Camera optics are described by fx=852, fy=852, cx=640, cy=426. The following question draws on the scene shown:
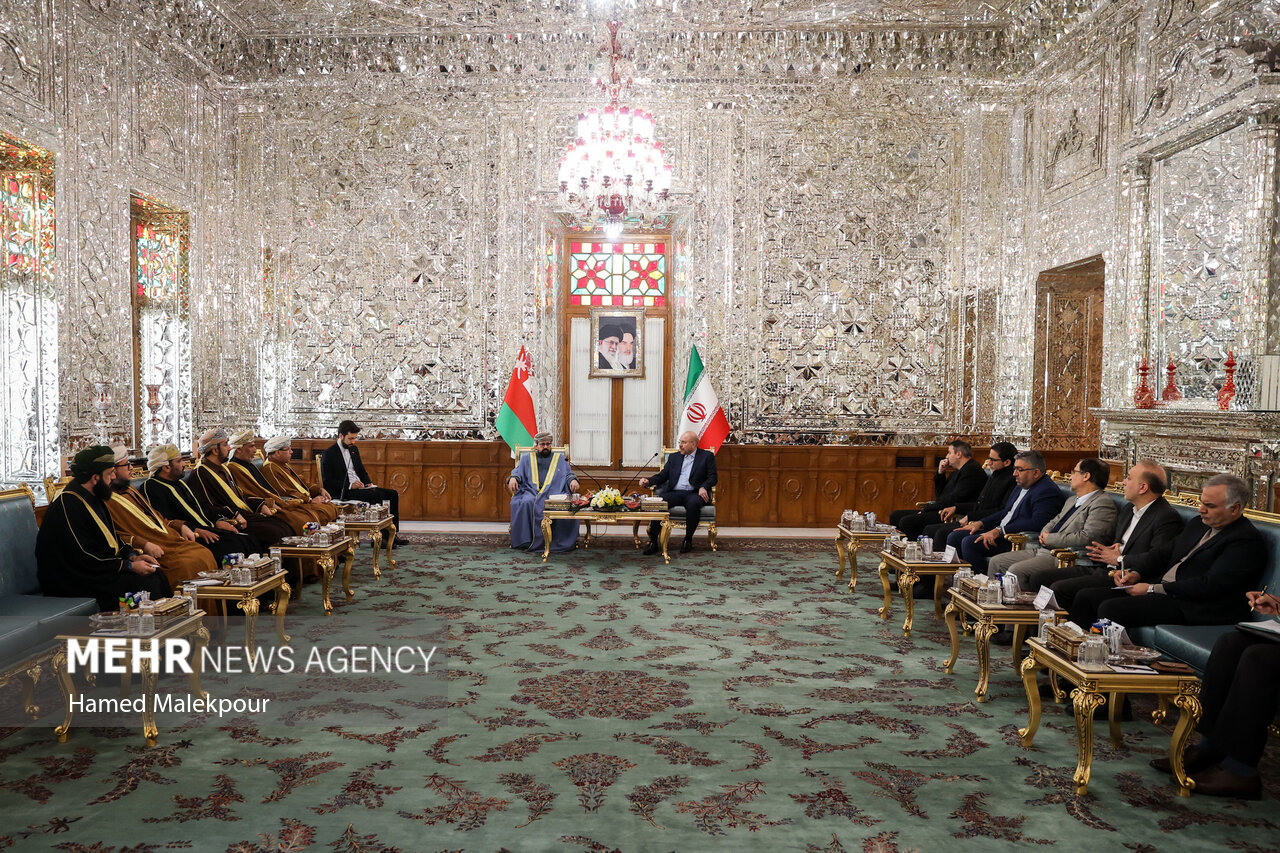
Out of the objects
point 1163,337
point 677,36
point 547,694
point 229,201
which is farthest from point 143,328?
point 1163,337

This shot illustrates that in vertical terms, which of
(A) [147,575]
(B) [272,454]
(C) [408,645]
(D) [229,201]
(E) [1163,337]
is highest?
(D) [229,201]

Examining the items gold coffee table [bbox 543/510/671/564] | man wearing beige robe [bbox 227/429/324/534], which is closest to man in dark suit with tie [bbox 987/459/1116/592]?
gold coffee table [bbox 543/510/671/564]

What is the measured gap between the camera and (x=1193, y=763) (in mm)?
3373

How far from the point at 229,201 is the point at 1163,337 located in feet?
33.0

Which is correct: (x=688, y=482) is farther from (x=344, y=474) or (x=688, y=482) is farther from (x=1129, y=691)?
(x=1129, y=691)

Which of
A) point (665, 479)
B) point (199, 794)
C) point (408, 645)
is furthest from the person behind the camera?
point (665, 479)

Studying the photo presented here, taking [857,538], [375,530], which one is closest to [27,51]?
[375,530]

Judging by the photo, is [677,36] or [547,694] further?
[677,36]

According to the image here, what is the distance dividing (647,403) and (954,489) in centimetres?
430

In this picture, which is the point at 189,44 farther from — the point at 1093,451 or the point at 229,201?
the point at 1093,451

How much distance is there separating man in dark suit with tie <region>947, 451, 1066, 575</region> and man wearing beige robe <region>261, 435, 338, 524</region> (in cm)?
536

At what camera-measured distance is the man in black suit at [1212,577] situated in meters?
3.95

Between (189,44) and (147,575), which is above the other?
(189,44)

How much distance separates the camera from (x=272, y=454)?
7703mm
